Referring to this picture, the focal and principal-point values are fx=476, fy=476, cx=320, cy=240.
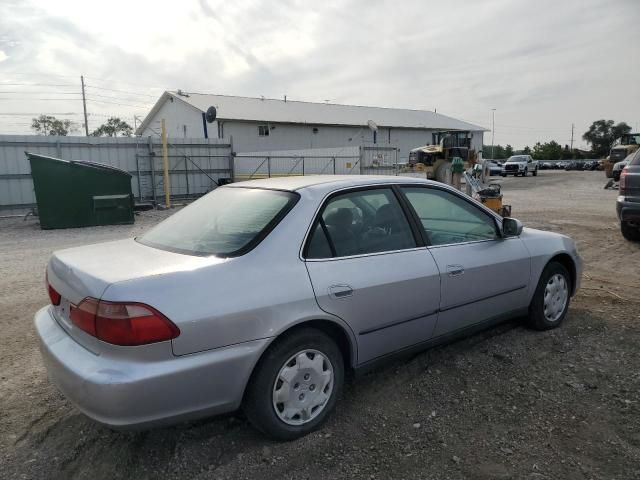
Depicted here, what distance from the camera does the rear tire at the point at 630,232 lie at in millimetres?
8289

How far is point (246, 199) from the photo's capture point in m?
3.18

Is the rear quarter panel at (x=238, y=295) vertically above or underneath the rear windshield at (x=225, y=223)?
underneath

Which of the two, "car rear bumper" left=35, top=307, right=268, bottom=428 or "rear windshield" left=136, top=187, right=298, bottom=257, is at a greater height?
"rear windshield" left=136, top=187, right=298, bottom=257

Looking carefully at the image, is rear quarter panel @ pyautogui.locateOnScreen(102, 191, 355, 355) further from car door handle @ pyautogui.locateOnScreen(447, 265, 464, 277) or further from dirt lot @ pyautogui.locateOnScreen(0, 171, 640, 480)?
car door handle @ pyautogui.locateOnScreen(447, 265, 464, 277)

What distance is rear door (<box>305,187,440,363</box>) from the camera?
278 cm

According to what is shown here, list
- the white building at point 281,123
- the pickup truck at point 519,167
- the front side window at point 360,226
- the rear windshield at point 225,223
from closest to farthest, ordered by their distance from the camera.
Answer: the rear windshield at point 225,223 → the front side window at point 360,226 → the white building at point 281,123 → the pickup truck at point 519,167

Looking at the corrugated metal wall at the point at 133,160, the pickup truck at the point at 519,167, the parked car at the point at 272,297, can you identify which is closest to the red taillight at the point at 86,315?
the parked car at the point at 272,297

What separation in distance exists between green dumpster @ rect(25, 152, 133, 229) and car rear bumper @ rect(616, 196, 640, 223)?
411 inches

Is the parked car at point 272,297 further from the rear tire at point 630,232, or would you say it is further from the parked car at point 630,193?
the rear tire at point 630,232

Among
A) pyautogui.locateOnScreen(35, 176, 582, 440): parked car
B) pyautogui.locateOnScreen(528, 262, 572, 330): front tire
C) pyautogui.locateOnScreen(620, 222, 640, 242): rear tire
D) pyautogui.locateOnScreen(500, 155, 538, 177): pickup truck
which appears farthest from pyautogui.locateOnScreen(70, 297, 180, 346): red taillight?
pyautogui.locateOnScreen(500, 155, 538, 177): pickup truck

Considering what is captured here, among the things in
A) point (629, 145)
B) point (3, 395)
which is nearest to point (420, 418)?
point (3, 395)

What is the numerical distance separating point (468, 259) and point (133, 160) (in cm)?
1483

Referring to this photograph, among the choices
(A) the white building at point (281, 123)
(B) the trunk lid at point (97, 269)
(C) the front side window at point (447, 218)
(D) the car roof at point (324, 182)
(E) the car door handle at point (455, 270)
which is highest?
(A) the white building at point (281, 123)

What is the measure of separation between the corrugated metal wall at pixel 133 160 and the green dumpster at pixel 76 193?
3289mm
